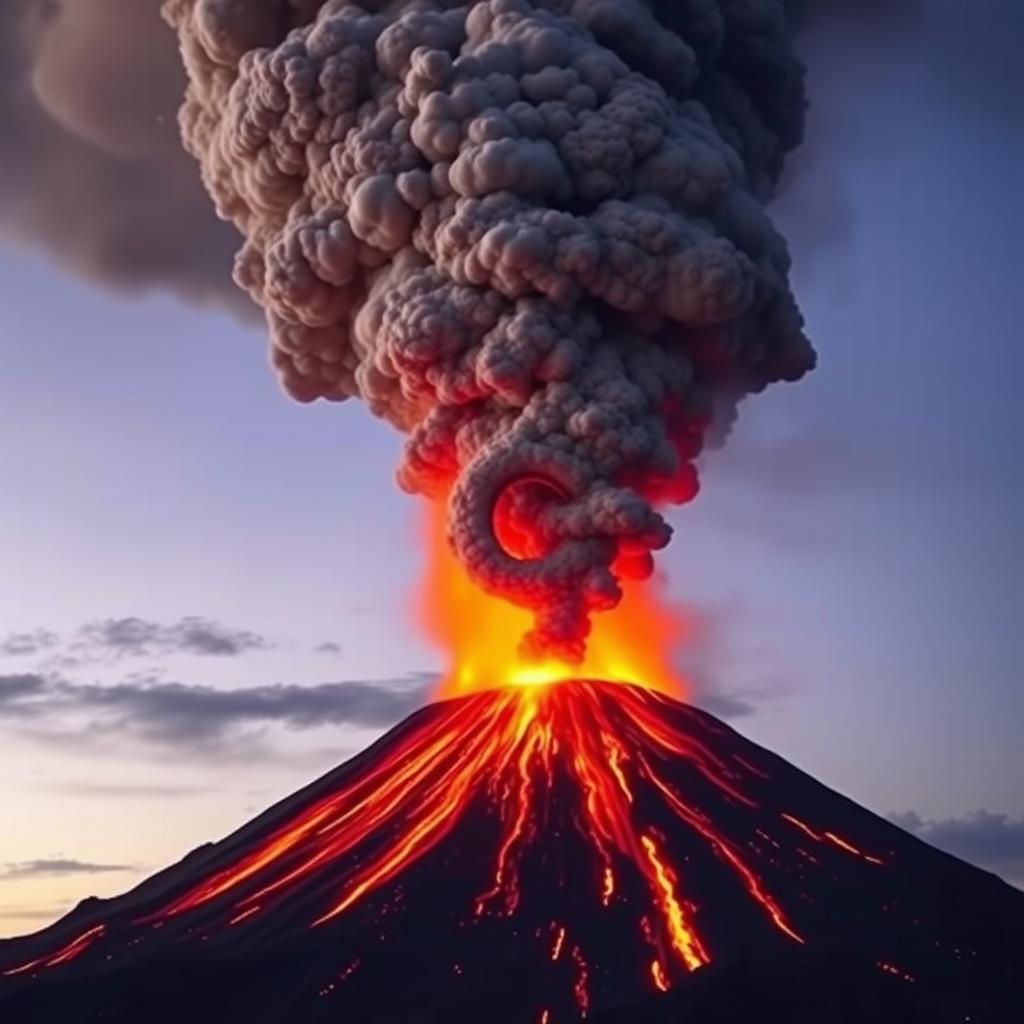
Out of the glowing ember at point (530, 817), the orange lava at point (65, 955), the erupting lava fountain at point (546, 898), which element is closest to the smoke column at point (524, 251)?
the glowing ember at point (530, 817)

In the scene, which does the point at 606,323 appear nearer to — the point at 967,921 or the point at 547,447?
the point at 547,447

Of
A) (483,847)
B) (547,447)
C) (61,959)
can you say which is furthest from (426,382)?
(61,959)

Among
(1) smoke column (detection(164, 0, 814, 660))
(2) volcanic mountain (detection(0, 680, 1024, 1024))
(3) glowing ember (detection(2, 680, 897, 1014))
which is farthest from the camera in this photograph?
(1) smoke column (detection(164, 0, 814, 660))

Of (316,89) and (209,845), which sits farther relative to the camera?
(209,845)

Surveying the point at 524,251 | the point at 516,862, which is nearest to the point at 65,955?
the point at 516,862

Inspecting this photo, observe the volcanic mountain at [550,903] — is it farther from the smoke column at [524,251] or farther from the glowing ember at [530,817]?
the smoke column at [524,251]

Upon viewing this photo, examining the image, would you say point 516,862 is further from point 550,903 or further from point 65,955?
point 65,955

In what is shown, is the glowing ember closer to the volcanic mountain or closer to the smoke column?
the volcanic mountain

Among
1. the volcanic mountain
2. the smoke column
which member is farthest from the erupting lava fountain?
the smoke column
